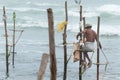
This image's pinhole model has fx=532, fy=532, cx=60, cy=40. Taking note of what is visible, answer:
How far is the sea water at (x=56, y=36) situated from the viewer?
2347 cm

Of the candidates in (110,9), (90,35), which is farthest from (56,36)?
(90,35)

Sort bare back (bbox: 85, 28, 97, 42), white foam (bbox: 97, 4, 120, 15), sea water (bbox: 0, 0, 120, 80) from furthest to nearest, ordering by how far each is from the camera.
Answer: white foam (bbox: 97, 4, 120, 15), sea water (bbox: 0, 0, 120, 80), bare back (bbox: 85, 28, 97, 42)

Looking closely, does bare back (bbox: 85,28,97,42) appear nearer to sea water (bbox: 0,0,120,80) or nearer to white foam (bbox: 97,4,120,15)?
sea water (bbox: 0,0,120,80)

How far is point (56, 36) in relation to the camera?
36.5 meters

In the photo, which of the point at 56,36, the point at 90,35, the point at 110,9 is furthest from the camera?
the point at 110,9

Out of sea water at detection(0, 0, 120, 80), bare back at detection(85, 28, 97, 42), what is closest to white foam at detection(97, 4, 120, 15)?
sea water at detection(0, 0, 120, 80)

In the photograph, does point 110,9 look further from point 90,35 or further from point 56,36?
point 90,35

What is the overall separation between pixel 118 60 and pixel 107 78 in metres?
4.50

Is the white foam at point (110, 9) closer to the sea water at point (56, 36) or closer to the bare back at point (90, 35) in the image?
the sea water at point (56, 36)

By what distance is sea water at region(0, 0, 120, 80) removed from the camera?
2347cm

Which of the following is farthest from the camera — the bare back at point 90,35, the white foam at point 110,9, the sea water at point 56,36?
the white foam at point 110,9

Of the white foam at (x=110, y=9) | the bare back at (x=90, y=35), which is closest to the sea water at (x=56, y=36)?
the white foam at (x=110, y=9)

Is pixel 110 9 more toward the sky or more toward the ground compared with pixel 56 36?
more toward the sky

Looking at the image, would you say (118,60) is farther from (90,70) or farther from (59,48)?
(59,48)
